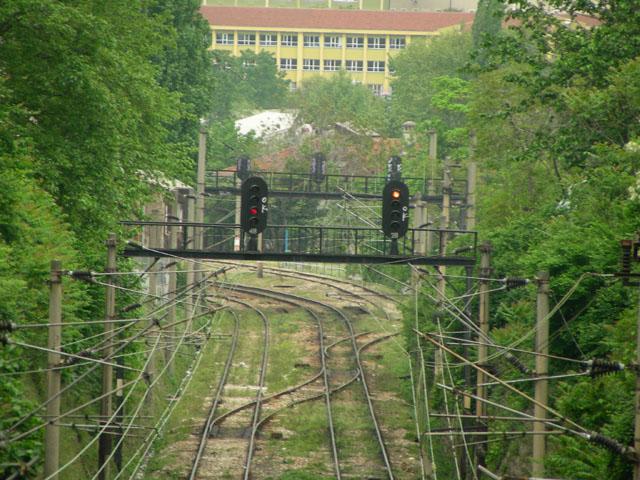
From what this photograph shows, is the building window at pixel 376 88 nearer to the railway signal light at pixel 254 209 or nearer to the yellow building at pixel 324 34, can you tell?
the yellow building at pixel 324 34

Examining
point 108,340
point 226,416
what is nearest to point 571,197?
point 226,416

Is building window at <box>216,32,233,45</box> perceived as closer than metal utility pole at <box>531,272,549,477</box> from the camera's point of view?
No

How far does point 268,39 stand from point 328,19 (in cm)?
720

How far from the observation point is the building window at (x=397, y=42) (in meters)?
148

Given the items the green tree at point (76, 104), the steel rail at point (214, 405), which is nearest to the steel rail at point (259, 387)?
the steel rail at point (214, 405)

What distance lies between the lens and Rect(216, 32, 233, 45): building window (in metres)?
149

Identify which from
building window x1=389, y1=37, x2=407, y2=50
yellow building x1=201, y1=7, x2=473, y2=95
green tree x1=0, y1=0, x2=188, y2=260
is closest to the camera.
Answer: green tree x1=0, y1=0, x2=188, y2=260

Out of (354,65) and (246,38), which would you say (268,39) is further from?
(354,65)

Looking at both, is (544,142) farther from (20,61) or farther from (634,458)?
(634,458)

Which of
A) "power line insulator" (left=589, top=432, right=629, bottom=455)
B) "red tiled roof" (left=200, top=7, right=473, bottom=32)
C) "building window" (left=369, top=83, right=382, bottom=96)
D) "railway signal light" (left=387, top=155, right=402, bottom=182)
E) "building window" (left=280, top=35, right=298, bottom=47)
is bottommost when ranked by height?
"power line insulator" (left=589, top=432, right=629, bottom=455)

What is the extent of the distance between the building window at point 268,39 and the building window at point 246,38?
89 cm

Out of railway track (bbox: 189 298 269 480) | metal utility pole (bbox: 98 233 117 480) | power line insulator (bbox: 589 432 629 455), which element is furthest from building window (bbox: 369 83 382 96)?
power line insulator (bbox: 589 432 629 455)

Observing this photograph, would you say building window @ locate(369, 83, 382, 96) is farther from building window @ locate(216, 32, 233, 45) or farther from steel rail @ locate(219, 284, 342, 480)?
steel rail @ locate(219, 284, 342, 480)

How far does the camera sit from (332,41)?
150 meters
